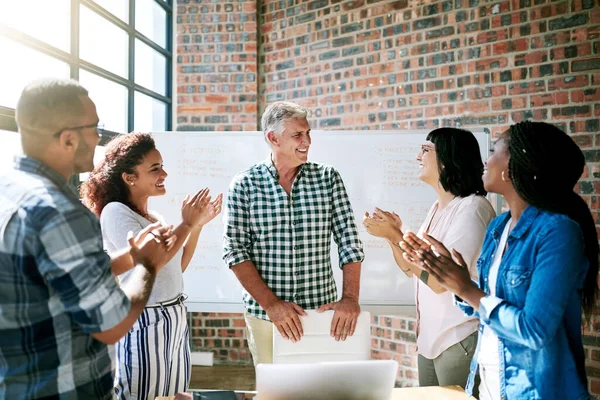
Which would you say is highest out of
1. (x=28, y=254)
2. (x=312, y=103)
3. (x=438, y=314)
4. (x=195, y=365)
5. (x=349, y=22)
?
(x=349, y=22)

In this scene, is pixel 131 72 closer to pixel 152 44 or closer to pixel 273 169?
pixel 152 44

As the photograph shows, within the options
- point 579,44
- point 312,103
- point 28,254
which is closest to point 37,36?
point 312,103

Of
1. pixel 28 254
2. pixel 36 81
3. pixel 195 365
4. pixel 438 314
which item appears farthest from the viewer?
pixel 195 365

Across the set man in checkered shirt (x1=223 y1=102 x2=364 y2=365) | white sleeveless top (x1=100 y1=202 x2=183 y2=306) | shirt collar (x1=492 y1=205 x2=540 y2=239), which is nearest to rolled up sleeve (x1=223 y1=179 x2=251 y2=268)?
man in checkered shirt (x1=223 y1=102 x2=364 y2=365)

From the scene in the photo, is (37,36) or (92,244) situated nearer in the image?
(92,244)

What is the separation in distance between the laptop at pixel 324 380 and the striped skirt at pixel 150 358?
749mm

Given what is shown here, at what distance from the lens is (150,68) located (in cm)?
420

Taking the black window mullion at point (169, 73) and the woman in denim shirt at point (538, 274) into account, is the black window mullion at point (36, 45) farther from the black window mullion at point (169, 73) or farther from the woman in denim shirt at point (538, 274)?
the woman in denim shirt at point (538, 274)

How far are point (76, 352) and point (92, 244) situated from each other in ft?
0.85

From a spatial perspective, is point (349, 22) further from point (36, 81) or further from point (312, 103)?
point (36, 81)

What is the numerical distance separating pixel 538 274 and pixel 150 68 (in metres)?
3.65

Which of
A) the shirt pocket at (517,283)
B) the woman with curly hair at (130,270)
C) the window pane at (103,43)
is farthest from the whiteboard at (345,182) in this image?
the shirt pocket at (517,283)

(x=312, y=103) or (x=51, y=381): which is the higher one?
(x=312, y=103)

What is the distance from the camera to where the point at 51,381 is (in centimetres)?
112
